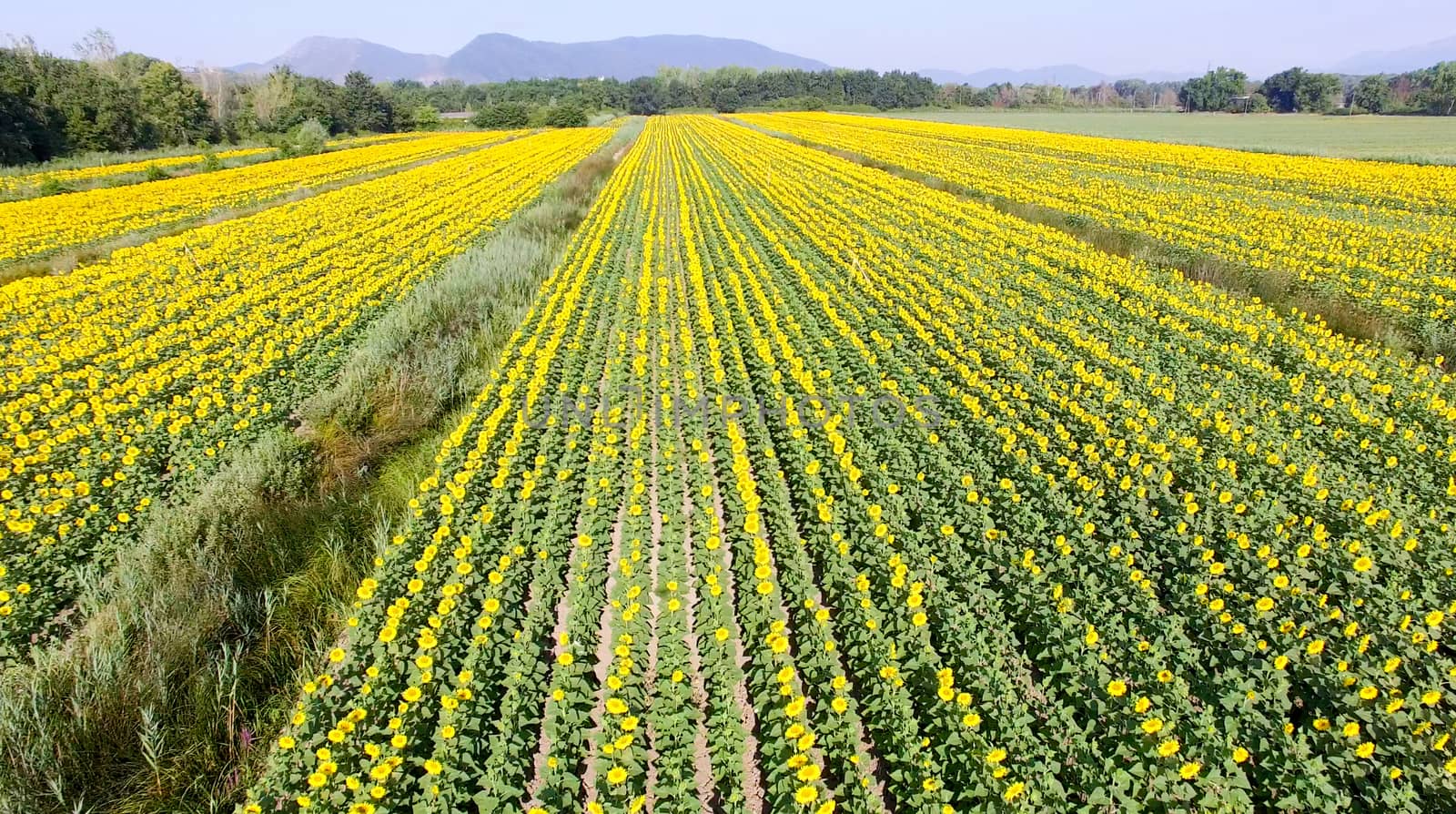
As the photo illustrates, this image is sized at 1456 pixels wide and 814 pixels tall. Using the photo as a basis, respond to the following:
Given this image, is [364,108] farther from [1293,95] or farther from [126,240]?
[1293,95]

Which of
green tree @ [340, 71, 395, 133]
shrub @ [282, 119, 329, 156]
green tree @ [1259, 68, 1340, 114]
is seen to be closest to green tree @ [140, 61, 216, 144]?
shrub @ [282, 119, 329, 156]

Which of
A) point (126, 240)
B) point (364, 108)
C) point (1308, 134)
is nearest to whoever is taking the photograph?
point (126, 240)

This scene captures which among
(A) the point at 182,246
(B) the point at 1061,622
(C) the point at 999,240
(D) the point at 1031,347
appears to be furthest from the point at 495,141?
(B) the point at 1061,622

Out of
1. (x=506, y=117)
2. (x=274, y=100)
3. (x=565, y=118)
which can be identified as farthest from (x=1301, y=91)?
(x=274, y=100)

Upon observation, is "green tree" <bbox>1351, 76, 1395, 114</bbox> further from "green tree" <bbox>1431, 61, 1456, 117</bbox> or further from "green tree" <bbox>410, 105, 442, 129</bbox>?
"green tree" <bbox>410, 105, 442, 129</bbox>

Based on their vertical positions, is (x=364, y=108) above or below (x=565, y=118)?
above

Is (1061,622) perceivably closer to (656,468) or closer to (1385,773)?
(1385,773)
